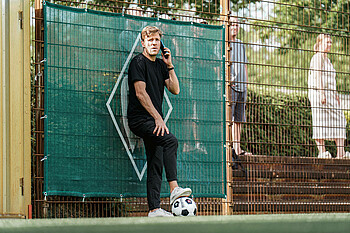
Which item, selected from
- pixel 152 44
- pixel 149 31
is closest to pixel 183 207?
pixel 152 44

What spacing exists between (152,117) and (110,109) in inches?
21.2

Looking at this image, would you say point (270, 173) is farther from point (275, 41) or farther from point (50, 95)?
point (50, 95)

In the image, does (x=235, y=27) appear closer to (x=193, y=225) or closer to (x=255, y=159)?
(x=255, y=159)

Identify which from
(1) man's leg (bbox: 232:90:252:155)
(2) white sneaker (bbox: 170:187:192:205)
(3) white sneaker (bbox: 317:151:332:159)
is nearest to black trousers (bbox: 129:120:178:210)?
(2) white sneaker (bbox: 170:187:192:205)

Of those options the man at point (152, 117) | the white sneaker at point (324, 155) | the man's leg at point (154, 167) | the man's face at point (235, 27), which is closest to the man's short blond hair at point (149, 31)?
the man at point (152, 117)

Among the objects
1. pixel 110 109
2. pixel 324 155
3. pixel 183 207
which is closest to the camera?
pixel 183 207

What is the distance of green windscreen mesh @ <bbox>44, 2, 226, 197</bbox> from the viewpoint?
6.06m

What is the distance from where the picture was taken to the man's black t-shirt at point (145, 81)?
19.6ft

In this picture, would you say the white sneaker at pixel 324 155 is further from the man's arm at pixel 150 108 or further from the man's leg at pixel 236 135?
the man's arm at pixel 150 108

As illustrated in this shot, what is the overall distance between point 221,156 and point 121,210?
1.27 m

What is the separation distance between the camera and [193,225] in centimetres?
157

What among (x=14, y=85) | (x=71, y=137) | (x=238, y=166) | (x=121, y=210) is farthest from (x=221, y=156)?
(x=14, y=85)

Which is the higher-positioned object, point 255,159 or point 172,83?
point 172,83

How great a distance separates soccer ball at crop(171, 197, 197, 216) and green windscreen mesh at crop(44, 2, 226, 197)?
749 mm
